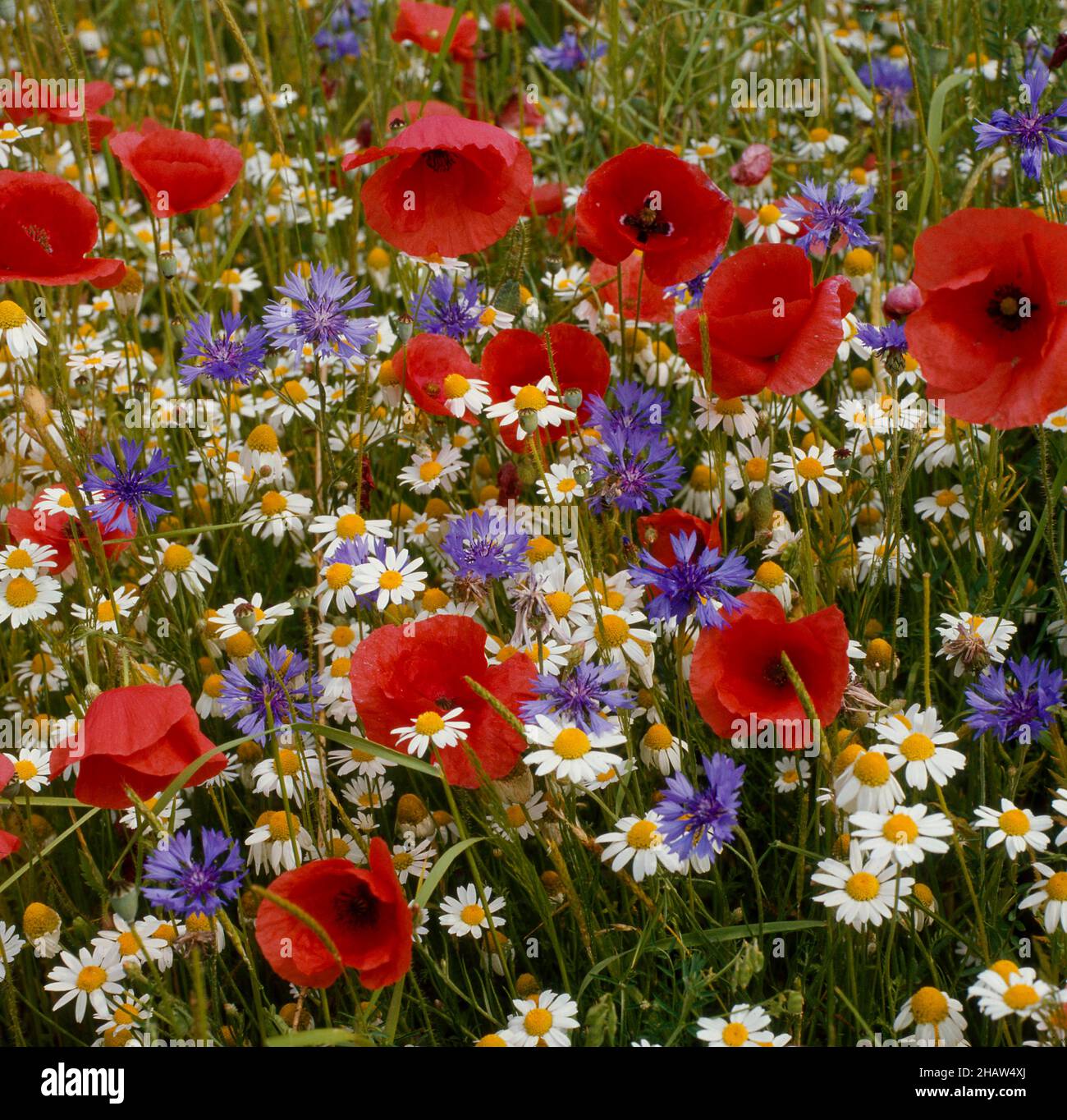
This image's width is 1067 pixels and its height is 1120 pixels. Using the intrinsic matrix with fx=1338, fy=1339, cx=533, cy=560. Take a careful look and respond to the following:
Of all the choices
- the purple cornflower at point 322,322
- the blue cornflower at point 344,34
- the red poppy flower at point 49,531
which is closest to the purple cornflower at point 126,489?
the red poppy flower at point 49,531

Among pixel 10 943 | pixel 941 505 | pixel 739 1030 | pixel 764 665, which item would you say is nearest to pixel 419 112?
pixel 941 505

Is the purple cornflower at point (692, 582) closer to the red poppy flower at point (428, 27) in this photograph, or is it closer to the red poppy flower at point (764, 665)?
the red poppy flower at point (764, 665)

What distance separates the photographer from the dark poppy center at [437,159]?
6.26ft

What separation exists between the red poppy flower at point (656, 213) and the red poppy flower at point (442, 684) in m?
0.58

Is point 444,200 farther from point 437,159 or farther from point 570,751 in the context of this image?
point 570,751

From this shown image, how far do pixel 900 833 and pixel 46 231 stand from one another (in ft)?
4.37

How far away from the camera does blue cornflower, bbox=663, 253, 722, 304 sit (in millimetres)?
1987

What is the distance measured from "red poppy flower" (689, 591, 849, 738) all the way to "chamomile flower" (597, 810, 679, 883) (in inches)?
5.2

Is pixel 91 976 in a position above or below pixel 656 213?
below

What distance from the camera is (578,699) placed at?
4.75 ft
